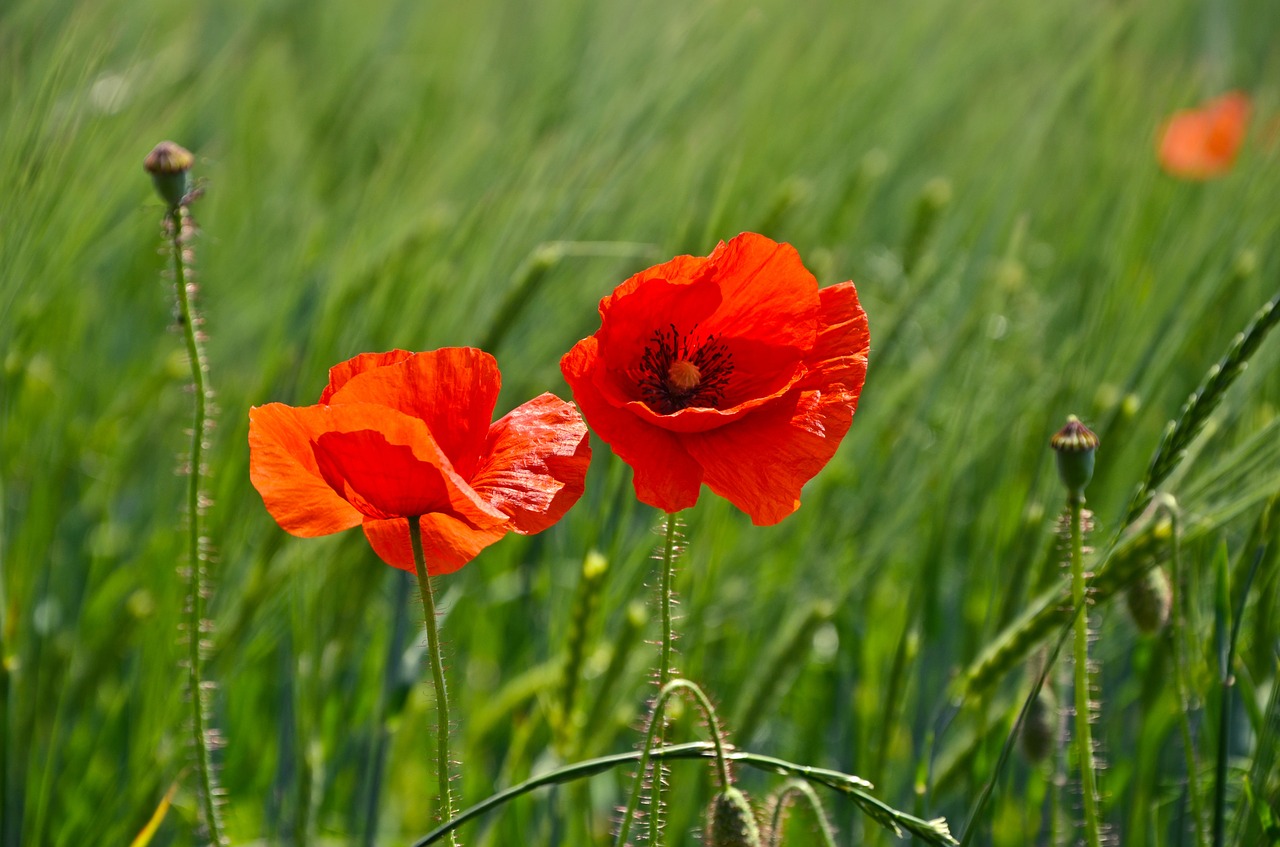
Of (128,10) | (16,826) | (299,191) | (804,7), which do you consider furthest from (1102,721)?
(804,7)

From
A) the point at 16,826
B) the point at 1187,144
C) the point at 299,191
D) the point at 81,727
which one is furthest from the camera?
the point at 1187,144

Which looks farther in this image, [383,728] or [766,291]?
[383,728]

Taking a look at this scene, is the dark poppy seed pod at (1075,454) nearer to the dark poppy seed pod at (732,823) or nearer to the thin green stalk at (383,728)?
the dark poppy seed pod at (732,823)

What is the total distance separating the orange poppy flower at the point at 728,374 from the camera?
1.45 feet

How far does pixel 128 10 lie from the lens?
47.1 inches

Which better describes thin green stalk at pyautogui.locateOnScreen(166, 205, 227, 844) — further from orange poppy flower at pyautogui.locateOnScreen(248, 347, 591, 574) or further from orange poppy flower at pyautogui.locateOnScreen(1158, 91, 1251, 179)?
orange poppy flower at pyautogui.locateOnScreen(1158, 91, 1251, 179)

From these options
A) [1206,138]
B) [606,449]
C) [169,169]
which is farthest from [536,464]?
[1206,138]

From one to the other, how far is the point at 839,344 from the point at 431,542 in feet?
0.54

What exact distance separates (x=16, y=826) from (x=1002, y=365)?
0.76m

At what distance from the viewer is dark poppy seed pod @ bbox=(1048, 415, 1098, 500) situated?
44 centimetres

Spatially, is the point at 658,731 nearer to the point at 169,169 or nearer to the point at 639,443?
the point at 639,443

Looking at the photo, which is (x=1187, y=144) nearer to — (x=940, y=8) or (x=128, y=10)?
(x=940, y=8)

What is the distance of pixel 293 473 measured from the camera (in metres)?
0.44

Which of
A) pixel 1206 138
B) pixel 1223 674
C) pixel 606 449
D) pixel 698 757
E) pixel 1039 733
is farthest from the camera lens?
pixel 1206 138
